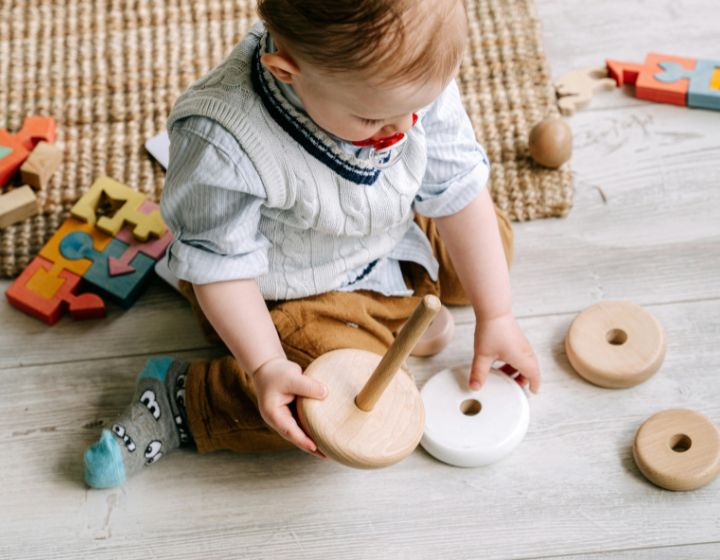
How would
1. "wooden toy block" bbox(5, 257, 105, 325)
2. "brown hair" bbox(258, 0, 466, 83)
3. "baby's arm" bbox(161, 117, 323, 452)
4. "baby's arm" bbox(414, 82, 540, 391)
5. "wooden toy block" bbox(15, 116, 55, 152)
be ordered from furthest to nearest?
"wooden toy block" bbox(15, 116, 55, 152)
"wooden toy block" bbox(5, 257, 105, 325)
"baby's arm" bbox(414, 82, 540, 391)
"baby's arm" bbox(161, 117, 323, 452)
"brown hair" bbox(258, 0, 466, 83)

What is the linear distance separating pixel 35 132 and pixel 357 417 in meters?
0.55

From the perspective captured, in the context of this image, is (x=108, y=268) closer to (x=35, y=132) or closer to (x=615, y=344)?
(x=35, y=132)

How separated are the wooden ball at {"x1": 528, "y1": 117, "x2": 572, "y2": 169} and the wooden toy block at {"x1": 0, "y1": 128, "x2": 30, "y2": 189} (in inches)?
21.8

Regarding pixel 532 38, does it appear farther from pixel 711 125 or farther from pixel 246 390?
pixel 246 390

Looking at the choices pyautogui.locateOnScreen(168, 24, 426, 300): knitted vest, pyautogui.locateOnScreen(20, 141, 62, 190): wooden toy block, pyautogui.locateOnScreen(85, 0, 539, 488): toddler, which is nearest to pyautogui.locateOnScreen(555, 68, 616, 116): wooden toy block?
pyautogui.locateOnScreen(85, 0, 539, 488): toddler

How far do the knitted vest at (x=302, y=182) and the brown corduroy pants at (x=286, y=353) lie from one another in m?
0.02

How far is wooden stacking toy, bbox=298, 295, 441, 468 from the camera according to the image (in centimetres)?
71

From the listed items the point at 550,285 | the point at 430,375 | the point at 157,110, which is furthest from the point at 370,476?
the point at 157,110

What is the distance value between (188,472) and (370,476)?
165 millimetres

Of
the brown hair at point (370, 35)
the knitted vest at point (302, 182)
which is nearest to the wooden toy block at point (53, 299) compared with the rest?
the knitted vest at point (302, 182)

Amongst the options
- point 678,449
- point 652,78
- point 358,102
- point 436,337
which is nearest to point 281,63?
point 358,102

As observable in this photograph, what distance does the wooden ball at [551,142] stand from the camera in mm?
990

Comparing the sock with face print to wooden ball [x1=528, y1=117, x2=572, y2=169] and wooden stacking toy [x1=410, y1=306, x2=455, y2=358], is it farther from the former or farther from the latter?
wooden ball [x1=528, y1=117, x2=572, y2=169]

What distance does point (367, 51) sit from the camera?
0.55 meters
